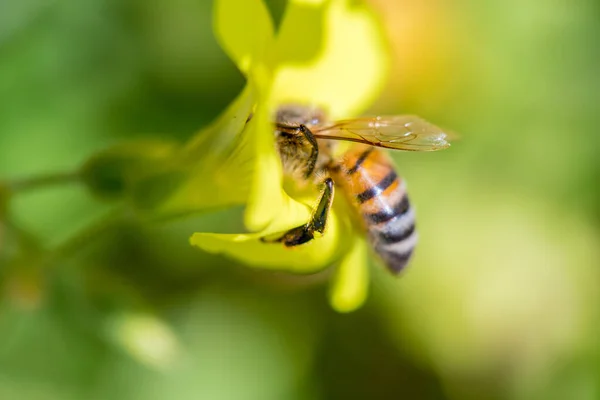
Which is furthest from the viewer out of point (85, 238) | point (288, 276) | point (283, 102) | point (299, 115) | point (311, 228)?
point (288, 276)

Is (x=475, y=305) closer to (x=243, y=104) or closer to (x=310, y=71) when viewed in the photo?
(x=310, y=71)

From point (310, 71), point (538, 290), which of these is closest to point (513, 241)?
point (538, 290)

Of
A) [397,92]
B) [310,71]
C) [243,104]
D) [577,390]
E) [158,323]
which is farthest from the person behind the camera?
[397,92]

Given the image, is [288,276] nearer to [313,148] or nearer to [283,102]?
[283,102]

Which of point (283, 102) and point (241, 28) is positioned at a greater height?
point (241, 28)

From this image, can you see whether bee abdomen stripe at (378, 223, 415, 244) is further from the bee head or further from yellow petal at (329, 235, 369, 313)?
the bee head

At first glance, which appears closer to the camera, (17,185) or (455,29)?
(17,185)

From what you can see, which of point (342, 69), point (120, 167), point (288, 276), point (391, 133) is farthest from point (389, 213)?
point (288, 276)

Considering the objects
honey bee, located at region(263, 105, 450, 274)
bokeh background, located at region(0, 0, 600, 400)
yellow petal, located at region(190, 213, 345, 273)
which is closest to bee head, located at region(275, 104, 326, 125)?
honey bee, located at region(263, 105, 450, 274)
